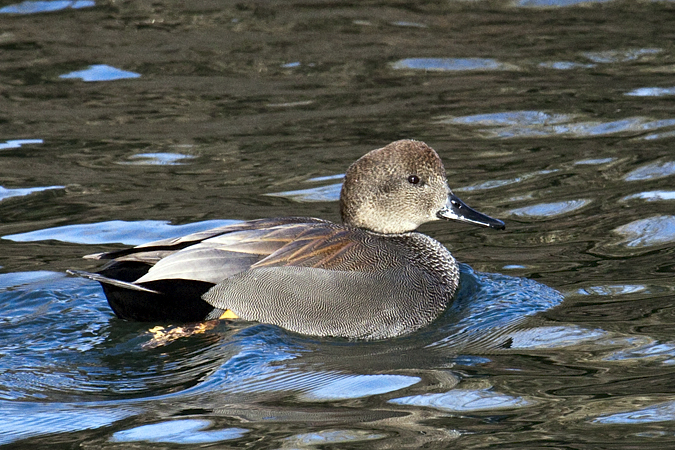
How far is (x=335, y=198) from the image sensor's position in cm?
741

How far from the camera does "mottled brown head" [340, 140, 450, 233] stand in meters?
5.88

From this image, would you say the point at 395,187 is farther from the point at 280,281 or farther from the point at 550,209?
the point at 550,209

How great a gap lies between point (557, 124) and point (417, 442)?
5382mm

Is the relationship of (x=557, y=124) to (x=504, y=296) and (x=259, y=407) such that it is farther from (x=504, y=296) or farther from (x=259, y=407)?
Answer: (x=259, y=407)

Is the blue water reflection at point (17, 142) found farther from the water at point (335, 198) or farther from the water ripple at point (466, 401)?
the water ripple at point (466, 401)

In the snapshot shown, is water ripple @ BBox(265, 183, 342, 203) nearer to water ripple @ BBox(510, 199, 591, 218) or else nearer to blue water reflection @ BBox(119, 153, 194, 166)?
blue water reflection @ BBox(119, 153, 194, 166)

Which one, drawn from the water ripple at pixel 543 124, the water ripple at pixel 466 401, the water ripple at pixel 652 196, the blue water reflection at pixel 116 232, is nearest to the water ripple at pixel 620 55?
the water ripple at pixel 543 124

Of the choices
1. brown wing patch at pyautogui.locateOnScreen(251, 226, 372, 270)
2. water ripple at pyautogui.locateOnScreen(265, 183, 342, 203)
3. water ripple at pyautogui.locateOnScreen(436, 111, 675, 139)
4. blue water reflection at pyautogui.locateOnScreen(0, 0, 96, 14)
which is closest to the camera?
brown wing patch at pyautogui.locateOnScreen(251, 226, 372, 270)

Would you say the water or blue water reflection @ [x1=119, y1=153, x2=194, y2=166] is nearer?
the water

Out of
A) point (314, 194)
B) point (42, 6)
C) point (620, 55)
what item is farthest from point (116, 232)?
point (620, 55)

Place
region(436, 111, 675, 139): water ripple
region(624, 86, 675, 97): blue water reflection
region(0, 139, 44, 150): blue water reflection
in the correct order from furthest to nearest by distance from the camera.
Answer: region(624, 86, 675, 97): blue water reflection < region(436, 111, 675, 139): water ripple < region(0, 139, 44, 150): blue water reflection

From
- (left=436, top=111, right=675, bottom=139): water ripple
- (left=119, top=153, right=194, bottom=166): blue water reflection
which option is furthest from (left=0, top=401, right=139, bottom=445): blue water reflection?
(left=436, top=111, right=675, bottom=139): water ripple

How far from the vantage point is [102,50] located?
10297 mm

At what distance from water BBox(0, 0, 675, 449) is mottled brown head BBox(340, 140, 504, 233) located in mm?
423
